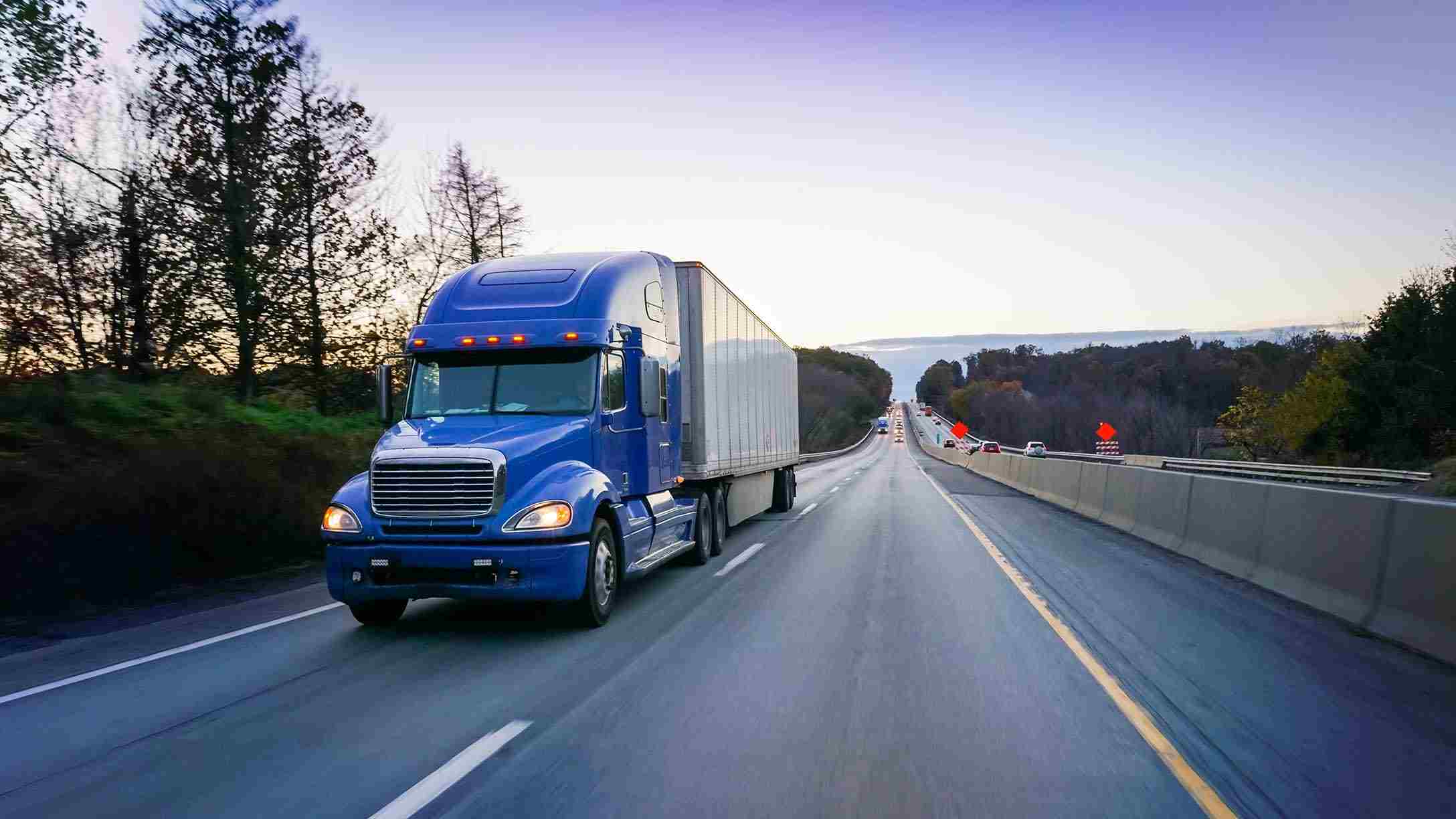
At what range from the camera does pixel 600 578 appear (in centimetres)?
888

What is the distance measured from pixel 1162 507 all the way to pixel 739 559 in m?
6.70

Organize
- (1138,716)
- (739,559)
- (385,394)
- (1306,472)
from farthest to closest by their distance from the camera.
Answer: (1306,472)
(739,559)
(385,394)
(1138,716)

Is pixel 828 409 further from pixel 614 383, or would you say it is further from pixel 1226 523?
pixel 614 383

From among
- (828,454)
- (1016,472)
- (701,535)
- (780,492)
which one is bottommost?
(828,454)

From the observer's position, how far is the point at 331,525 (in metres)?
8.41

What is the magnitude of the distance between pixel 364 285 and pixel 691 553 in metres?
10.7

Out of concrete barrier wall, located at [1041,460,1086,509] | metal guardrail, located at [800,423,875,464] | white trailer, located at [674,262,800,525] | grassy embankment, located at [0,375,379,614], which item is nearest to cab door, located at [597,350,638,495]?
white trailer, located at [674,262,800,525]

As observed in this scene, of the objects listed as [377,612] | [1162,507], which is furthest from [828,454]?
[377,612]

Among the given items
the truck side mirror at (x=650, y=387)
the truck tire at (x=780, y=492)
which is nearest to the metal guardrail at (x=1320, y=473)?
the truck tire at (x=780, y=492)

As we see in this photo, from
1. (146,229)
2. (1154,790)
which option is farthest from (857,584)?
(146,229)

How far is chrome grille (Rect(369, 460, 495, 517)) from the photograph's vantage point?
320 inches

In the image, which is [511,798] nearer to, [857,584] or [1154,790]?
[1154,790]

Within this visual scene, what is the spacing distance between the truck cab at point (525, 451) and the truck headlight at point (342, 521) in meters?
0.02

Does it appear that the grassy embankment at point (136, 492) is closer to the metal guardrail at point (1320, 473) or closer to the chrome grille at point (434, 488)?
the chrome grille at point (434, 488)
